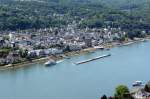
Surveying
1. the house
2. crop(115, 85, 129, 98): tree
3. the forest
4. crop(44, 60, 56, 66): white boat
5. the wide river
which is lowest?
the wide river

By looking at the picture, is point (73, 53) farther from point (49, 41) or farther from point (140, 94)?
point (140, 94)

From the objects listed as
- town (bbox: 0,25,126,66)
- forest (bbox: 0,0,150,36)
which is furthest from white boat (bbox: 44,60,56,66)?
forest (bbox: 0,0,150,36)

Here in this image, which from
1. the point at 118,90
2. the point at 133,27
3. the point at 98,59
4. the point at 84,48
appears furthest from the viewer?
the point at 133,27

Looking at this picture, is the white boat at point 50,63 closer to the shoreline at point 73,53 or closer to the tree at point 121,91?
the shoreline at point 73,53

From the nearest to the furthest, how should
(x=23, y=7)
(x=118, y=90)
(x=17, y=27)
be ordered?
(x=118, y=90)
(x=17, y=27)
(x=23, y=7)

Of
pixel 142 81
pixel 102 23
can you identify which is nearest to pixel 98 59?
pixel 142 81

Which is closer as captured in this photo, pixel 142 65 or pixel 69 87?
pixel 69 87

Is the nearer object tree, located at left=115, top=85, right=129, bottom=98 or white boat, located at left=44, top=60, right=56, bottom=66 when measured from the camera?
tree, located at left=115, top=85, right=129, bottom=98

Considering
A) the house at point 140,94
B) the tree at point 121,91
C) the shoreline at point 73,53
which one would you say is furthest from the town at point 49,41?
the tree at point 121,91

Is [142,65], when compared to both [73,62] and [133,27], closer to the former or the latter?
[73,62]

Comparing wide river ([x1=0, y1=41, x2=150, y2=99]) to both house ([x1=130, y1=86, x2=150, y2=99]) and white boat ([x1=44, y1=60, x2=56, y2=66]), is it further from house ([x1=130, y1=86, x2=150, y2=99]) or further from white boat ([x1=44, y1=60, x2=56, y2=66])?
house ([x1=130, y1=86, x2=150, y2=99])
